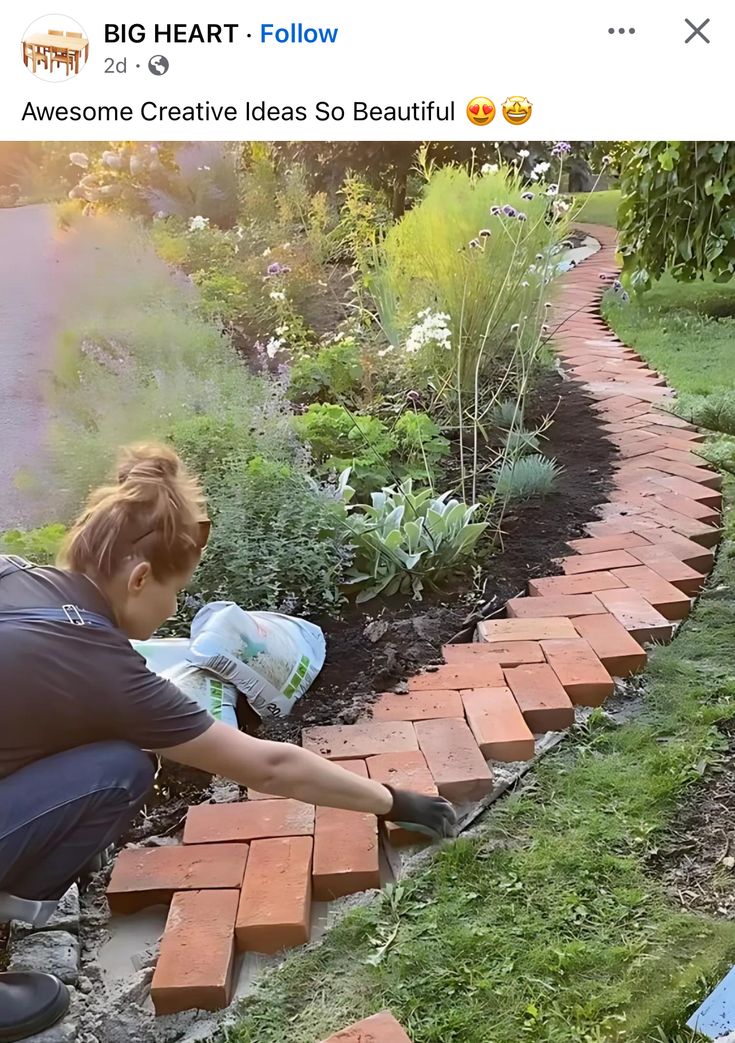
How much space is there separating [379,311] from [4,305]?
4.09 ft

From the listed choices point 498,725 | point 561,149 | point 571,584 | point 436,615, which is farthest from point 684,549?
point 561,149

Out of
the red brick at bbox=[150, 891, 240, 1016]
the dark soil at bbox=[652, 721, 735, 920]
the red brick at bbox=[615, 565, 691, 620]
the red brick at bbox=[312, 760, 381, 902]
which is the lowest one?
the red brick at bbox=[150, 891, 240, 1016]

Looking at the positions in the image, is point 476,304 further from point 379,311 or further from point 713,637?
point 713,637

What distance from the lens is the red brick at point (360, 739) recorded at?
1.52 m

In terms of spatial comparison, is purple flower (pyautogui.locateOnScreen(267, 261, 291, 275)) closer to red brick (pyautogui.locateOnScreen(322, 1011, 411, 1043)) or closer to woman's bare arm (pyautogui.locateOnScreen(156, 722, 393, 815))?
woman's bare arm (pyautogui.locateOnScreen(156, 722, 393, 815))

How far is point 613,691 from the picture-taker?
1.66m

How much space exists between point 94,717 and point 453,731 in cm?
72

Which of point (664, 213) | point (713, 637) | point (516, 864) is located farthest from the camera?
point (664, 213)

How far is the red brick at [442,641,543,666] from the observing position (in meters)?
1.75

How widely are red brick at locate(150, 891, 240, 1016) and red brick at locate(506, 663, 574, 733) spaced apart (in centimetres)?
61

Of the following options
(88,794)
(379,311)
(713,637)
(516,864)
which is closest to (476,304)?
(379,311)
